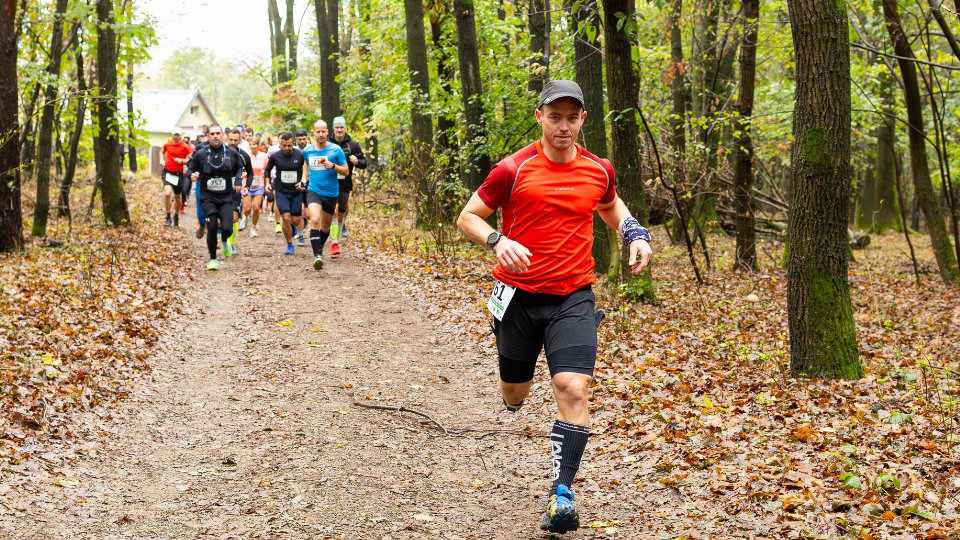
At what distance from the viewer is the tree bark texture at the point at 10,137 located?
12562mm

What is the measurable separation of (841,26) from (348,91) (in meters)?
22.7

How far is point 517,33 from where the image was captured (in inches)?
687

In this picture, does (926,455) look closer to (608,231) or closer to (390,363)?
(390,363)

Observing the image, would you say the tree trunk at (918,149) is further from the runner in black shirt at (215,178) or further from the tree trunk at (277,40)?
the tree trunk at (277,40)

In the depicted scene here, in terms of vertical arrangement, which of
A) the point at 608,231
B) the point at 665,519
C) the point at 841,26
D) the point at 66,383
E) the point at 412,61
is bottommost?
the point at 665,519

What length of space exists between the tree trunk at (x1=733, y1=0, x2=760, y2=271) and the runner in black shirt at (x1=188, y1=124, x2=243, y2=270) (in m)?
8.72

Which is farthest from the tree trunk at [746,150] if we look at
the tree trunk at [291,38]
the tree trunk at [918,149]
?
the tree trunk at [291,38]

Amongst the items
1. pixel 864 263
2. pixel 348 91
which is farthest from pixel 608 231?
pixel 348 91

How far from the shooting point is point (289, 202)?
15.3 m

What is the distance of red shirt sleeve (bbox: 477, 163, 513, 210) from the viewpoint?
454 centimetres

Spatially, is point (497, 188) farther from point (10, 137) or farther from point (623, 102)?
point (10, 137)

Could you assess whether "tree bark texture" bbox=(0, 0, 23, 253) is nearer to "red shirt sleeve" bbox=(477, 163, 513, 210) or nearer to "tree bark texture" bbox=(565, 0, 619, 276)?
"tree bark texture" bbox=(565, 0, 619, 276)

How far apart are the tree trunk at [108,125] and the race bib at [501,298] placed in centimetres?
1421

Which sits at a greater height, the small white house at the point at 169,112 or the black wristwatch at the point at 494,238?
the small white house at the point at 169,112
